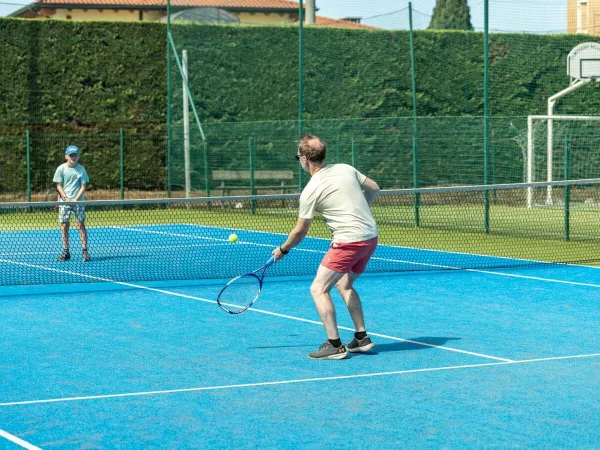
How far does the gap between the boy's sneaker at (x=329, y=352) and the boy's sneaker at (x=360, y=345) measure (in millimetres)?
219

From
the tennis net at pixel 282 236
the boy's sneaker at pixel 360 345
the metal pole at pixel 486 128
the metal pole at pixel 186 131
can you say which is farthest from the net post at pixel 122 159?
the boy's sneaker at pixel 360 345

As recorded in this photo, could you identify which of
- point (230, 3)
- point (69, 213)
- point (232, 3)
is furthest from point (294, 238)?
point (232, 3)

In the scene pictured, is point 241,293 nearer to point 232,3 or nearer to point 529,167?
point 529,167

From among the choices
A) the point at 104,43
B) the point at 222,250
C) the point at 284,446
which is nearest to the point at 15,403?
the point at 284,446

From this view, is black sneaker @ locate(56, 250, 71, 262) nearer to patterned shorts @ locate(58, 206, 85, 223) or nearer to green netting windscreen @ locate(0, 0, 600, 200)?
patterned shorts @ locate(58, 206, 85, 223)

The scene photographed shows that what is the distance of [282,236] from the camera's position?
18891mm

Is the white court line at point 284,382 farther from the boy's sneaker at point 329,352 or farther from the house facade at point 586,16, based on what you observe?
the house facade at point 586,16

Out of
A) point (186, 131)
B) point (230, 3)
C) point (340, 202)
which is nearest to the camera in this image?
point (340, 202)

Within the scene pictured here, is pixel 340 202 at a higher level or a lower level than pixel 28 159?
lower

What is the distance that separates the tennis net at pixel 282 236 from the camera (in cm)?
1415

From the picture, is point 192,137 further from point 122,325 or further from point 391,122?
point 122,325

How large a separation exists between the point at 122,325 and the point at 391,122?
46.8 feet

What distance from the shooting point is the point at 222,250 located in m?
16.8

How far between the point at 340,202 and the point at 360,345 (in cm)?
111
